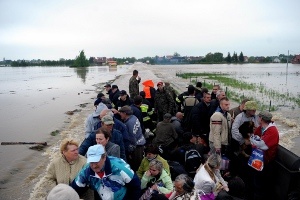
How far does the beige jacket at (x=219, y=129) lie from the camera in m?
4.99

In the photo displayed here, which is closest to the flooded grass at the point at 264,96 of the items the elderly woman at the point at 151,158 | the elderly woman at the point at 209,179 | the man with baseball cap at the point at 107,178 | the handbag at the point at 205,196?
the elderly woman at the point at 151,158

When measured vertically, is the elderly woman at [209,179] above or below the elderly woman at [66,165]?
below

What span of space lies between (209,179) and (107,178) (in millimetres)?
1474

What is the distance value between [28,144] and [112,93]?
16.2ft

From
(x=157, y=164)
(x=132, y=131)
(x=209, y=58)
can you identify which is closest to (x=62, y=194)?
(x=157, y=164)

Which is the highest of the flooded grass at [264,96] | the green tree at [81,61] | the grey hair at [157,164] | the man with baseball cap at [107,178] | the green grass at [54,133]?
the green tree at [81,61]

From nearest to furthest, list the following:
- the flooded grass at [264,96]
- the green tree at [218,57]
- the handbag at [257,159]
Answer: the handbag at [257,159] → the flooded grass at [264,96] → the green tree at [218,57]

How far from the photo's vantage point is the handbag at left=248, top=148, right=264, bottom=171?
14.2 ft

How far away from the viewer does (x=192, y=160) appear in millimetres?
5031

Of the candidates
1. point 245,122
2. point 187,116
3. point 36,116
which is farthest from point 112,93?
point 36,116

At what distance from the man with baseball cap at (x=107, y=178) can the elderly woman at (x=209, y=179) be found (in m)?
1.04

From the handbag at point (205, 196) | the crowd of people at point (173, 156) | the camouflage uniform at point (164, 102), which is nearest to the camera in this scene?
the crowd of people at point (173, 156)

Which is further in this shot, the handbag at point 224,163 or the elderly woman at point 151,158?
the handbag at point 224,163

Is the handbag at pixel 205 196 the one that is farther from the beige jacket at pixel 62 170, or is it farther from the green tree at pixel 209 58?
the green tree at pixel 209 58
